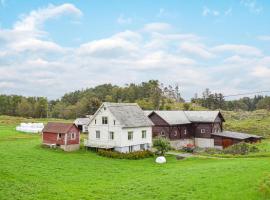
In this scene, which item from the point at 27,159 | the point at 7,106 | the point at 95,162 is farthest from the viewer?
the point at 7,106

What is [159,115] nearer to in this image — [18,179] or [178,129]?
[178,129]

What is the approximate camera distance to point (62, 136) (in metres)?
56.0

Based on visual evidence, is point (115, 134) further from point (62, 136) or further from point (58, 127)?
point (58, 127)

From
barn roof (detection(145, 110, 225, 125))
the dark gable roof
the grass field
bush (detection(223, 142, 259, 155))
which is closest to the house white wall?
the dark gable roof

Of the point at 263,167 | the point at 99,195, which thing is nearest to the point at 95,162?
the point at 99,195

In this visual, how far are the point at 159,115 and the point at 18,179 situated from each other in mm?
42441

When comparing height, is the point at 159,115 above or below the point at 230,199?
above

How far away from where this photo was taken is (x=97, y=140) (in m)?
59.6

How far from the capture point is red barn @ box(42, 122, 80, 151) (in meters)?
55.8

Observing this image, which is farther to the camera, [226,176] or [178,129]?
[178,129]

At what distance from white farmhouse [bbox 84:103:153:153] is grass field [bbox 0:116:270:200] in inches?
371

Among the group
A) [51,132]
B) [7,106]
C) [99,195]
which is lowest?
[99,195]

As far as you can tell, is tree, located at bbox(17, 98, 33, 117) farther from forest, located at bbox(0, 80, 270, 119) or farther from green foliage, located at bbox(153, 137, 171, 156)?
green foliage, located at bbox(153, 137, 171, 156)

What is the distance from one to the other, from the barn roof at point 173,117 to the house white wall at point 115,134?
1066 cm
